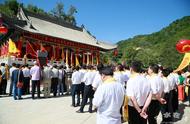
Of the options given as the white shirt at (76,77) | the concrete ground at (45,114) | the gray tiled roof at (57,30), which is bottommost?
the concrete ground at (45,114)

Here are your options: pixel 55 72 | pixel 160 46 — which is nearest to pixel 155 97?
pixel 55 72

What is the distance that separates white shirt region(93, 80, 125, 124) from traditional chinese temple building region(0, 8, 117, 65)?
1567 centimetres

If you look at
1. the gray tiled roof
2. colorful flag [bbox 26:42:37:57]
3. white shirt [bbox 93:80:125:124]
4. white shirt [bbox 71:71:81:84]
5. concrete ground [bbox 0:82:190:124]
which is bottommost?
concrete ground [bbox 0:82:190:124]

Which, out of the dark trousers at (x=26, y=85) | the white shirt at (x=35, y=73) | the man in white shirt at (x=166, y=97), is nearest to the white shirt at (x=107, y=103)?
the man in white shirt at (x=166, y=97)

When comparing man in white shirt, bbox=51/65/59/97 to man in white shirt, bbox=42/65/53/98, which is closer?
man in white shirt, bbox=42/65/53/98

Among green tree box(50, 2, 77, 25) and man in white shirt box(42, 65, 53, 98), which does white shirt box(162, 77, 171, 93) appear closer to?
man in white shirt box(42, 65, 53, 98)

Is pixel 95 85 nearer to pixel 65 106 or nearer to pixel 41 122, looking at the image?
pixel 41 122

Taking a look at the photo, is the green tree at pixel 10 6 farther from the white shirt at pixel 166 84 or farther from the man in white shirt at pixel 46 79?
the white shirt at pixel 166 84

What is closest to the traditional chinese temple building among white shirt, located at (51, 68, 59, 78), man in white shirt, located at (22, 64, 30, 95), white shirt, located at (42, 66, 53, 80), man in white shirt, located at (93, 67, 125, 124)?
man in white shirt, located at (22, 64, 30, 95)

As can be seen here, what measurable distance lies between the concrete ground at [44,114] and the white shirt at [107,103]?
13.5 feet

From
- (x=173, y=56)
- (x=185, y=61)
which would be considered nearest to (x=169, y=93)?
(x=185, y=61)

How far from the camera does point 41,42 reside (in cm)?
2903

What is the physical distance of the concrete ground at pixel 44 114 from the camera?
Answer: 882 centimetres

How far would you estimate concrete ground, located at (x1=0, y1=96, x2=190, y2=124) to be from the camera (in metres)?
8.82
